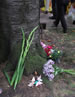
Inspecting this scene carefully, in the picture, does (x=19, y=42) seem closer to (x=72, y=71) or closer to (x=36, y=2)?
(x=36, y=2)

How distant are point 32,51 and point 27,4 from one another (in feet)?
2.71

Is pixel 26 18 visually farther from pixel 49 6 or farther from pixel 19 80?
pixel 49 6

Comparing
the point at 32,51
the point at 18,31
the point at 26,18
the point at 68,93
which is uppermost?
the point at 26,18

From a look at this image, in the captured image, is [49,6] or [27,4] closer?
[27,4]

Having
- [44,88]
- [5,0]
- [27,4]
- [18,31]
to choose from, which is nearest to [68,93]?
[44,88]

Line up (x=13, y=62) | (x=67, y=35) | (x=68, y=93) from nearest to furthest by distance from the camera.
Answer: (x=68, y=93), (x=13, y=62), (x=67, y=35)

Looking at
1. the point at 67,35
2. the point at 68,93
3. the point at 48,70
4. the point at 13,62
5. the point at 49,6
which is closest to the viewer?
the point at 68,93

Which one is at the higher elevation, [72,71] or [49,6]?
[49,6]

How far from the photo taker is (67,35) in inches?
194

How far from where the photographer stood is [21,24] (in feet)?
7.75

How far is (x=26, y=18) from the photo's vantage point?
2.34 m

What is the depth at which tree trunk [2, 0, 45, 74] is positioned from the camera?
2262 millimetres

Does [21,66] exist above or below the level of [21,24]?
below

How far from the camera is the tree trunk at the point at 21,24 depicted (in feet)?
7.42
